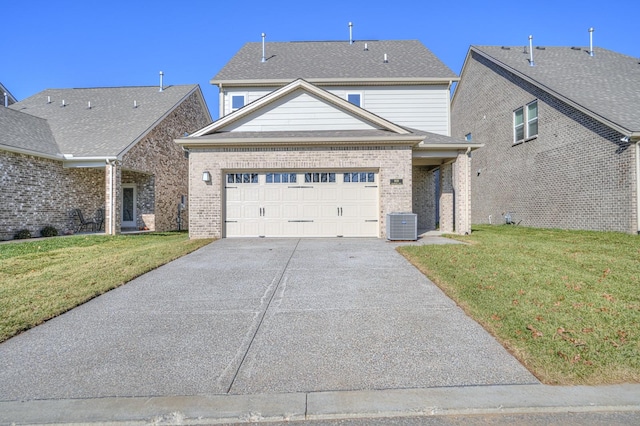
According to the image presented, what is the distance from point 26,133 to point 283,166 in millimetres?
11834

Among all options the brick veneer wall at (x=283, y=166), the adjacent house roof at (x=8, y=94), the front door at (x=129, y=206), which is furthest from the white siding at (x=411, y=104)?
the adjacent house roof at (x=8, y=94)

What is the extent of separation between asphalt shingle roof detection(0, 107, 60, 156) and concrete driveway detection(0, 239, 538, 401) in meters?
11.7

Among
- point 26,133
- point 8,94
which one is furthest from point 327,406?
point 8,94

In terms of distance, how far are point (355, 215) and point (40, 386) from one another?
385 inches

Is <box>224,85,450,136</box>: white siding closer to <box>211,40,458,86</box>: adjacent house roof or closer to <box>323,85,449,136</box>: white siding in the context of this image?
<box>323,85,449,136</box>: white siding

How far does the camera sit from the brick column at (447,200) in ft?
45.7

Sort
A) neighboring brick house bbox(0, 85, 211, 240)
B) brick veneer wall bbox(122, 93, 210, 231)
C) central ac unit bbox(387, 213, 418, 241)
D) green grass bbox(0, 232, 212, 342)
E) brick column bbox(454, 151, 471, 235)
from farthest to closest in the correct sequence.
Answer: brick veneer wall bbox(122, 93, 210, 231)
neighboring brick house bbox(0, 85, 211, 240)
brick column bbox(454, 151, 471, 235)
central ac unit bbox(387, 213, 418, 241)
green grass bbox(0, 232, 212, 342)

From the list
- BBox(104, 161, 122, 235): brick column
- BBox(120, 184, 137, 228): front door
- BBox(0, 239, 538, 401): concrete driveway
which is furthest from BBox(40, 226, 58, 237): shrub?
BBox(0, 239, 538, 401): concrete driveway

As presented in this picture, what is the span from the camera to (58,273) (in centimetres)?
691

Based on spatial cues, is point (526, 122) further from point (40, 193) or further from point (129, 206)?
point (40, 193)

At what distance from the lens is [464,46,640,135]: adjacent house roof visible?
12.3 metres

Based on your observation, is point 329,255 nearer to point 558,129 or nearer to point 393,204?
point 393,204

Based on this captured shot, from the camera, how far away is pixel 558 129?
14.2m

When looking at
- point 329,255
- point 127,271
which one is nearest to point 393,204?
point 329,255
